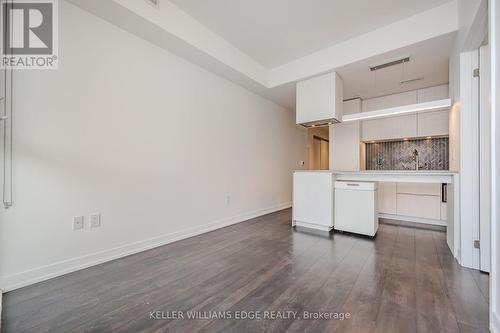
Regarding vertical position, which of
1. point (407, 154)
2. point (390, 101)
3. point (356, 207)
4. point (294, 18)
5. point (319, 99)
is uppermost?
point (294, 18)

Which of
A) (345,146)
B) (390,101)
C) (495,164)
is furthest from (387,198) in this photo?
(495,164)

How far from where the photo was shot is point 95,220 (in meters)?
2.14

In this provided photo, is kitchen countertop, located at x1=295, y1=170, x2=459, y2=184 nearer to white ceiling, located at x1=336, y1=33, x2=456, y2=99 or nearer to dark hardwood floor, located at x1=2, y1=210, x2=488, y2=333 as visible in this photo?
dark hardwood floor, located at x1=2, y1=210, x2=488, y2=333

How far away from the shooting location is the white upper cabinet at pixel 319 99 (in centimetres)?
344

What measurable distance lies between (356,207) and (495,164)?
187 cm

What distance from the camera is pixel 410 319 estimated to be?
1346 mm

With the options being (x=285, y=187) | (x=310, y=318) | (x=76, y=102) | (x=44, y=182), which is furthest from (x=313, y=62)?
(x=44, y=182)

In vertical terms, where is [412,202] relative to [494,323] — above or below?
above

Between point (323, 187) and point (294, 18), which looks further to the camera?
point (323, 187)

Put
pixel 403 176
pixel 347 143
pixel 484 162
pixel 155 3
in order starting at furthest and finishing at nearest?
pixel 347 143 → pixel 403 176 → pixel 155 3 → pixel 484 162

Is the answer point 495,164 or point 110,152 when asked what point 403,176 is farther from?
point 110,152

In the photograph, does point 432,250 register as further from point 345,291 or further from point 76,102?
point 76,102

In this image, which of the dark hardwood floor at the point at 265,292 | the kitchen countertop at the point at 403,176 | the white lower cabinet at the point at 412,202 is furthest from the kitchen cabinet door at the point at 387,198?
the dark hardwood floor at the point at 265,292

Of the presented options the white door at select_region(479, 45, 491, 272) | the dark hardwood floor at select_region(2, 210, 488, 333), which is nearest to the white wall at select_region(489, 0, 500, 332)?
the dark hardwood floor at select_region(2, 210, 488, 333)
